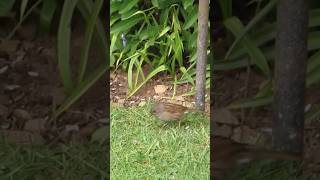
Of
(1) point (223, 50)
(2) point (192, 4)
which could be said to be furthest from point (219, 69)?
(2) point (192, 4)

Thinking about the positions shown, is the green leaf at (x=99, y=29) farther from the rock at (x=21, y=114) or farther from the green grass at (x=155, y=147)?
the green grass at (x=155, y=147)

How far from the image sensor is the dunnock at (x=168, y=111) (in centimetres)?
231

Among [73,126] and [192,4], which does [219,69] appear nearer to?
[73,126]

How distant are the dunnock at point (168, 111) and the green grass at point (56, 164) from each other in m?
0.69

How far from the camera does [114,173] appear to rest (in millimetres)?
2006

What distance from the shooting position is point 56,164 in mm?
1633

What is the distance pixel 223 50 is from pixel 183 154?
2.11 feet

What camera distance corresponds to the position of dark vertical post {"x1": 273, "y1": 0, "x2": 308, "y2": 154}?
1.45 meters

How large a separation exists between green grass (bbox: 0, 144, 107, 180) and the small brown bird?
0.82ft

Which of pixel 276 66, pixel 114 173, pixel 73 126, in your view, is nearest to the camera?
pixel 276 66

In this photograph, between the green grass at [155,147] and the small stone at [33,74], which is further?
the green grass at [155,147]

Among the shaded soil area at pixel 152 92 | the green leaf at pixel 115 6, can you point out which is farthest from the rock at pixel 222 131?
the green leaf at pixel 115 6

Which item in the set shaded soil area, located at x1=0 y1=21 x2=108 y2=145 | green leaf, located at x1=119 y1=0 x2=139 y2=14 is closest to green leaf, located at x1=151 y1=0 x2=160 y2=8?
green leaf, located at x1=119 y1=0 x2=139 y2=14

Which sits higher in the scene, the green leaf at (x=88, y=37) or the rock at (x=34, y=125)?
the green leaf at (x=88, y=37)
